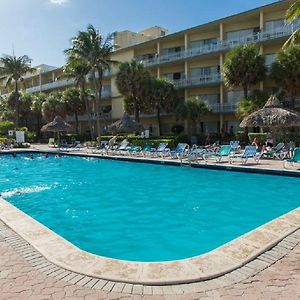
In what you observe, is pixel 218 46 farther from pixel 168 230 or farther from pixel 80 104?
pixel 168 230

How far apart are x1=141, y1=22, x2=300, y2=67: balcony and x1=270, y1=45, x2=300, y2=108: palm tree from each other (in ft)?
15.5

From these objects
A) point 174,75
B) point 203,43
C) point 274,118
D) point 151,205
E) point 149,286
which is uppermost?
point 203,43

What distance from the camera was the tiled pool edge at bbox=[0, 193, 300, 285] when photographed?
4.12 meters

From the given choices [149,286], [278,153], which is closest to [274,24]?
[278,153]

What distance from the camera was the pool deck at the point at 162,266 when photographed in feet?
13.0

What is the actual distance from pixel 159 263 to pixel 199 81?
33.4 meters

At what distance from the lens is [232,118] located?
35406 mm

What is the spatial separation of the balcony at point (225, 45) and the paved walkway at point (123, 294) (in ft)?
98.4

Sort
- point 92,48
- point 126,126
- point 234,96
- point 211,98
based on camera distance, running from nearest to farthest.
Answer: point 126,126
point 92,48
point 234,96
point 211,98

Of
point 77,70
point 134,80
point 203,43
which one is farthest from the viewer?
point 77,70

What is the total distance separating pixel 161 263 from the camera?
4539 millimetres

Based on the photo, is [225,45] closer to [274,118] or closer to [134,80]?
[134,80]

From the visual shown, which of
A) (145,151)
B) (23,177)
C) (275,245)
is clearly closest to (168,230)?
(275,245)

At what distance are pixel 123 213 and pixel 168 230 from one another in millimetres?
1894
